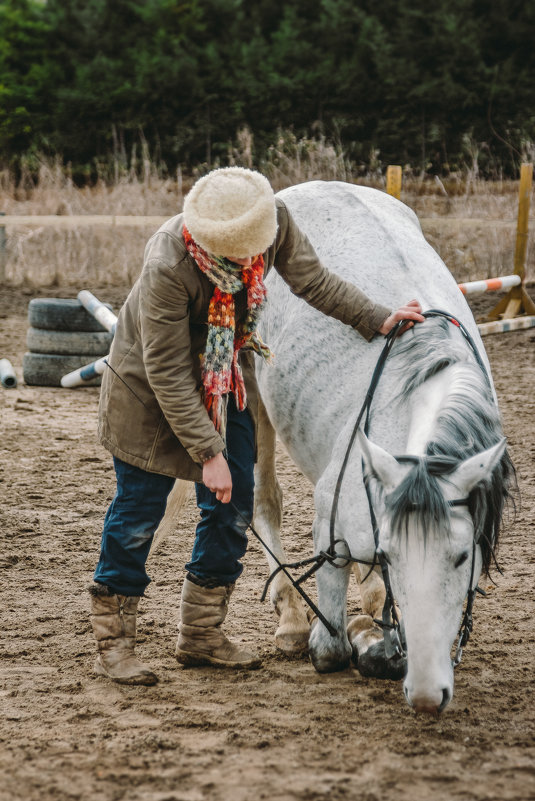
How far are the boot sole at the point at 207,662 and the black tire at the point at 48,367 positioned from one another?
4.15m

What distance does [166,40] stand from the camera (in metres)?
23.6

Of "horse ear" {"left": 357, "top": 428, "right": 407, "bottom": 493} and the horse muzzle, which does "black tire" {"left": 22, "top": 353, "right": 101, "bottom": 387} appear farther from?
the horse muzzle

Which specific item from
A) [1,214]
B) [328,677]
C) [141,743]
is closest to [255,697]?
[328,677]

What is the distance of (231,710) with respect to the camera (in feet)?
8.64

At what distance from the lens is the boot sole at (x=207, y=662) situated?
9.90ft

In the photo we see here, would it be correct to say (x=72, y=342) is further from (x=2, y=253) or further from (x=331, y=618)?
(x=2, y=253)

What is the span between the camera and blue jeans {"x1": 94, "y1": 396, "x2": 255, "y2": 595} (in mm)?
2869

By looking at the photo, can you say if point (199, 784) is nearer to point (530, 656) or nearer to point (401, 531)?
point (401, 531)

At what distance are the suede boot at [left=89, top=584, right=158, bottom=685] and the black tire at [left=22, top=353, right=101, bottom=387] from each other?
4.18 meters

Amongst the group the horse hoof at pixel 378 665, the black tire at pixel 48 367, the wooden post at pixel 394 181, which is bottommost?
the black tire at pixel 48 367

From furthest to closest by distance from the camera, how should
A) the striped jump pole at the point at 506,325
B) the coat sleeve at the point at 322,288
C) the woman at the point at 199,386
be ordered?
the striped jump pole at the point at 506,325 → the coat sleeve at the point at 322,288 → the woman at the point at 199,386

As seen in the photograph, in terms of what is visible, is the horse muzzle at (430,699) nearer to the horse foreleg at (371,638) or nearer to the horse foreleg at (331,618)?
the horse foreleg at (371,638)

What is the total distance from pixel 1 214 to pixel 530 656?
9.93 m

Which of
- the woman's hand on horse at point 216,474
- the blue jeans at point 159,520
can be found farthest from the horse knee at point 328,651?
the woman's hand on horse at point 216,474
